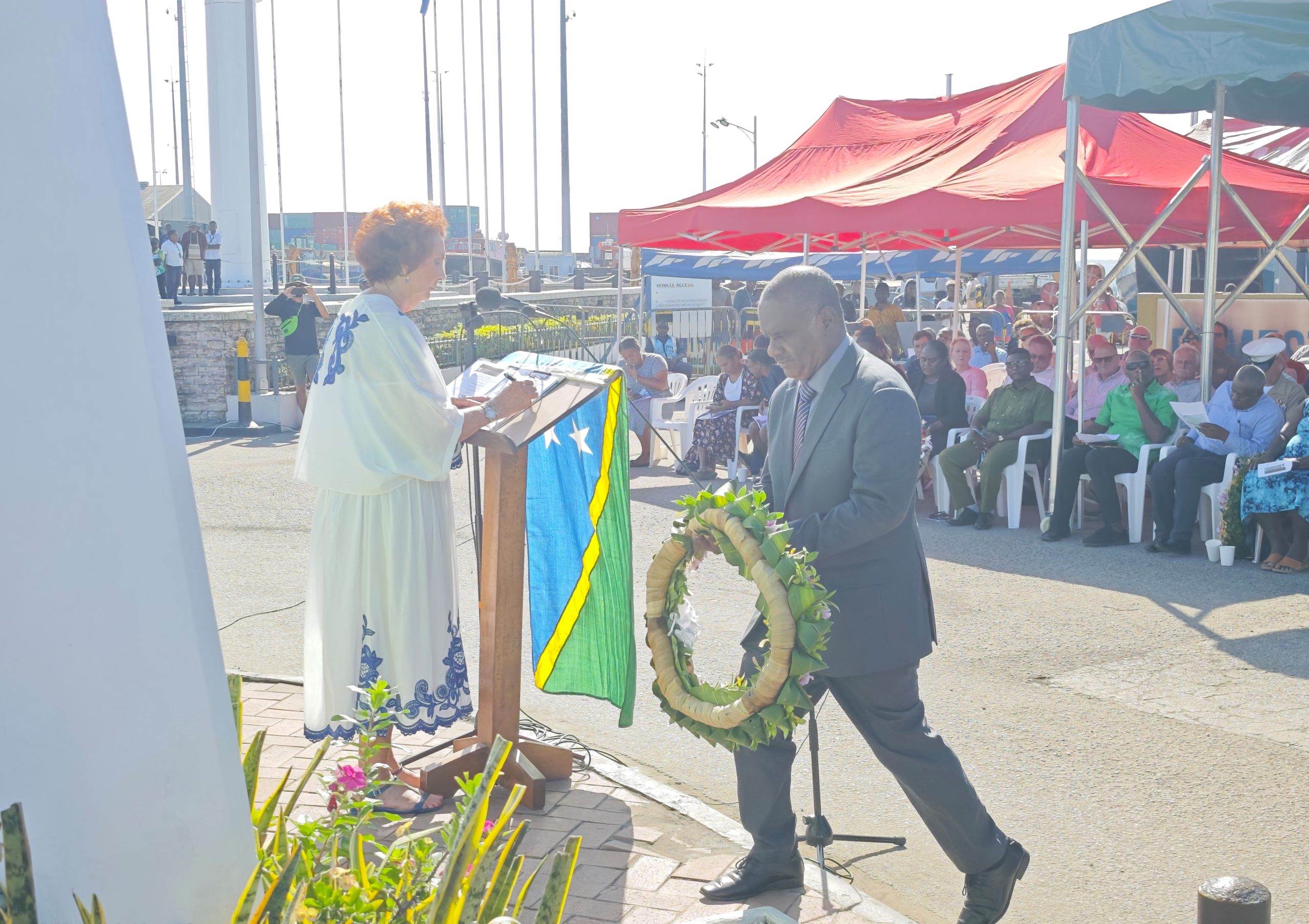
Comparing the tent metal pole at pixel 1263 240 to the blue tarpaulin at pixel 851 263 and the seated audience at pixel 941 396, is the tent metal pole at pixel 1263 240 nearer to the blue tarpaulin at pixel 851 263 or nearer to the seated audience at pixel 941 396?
the seated audience at pixel 941 396

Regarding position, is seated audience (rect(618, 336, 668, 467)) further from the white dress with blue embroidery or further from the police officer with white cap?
the white dress with blue embroidery

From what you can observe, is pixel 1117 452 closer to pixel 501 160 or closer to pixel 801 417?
pixel 801 417

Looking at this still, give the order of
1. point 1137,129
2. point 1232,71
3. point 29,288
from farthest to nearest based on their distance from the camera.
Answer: point 1137,129
point 1232,71
point 29,288

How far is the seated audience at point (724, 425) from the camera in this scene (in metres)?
13.4

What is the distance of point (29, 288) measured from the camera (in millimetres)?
2227

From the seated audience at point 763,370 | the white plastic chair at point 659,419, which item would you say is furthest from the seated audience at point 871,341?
the white plastic chair at point 659,419

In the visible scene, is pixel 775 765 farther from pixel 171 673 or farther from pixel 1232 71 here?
pixel 1232 71

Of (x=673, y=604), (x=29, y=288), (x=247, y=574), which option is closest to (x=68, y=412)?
(x=29, y=288)

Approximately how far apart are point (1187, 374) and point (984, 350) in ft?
26.5

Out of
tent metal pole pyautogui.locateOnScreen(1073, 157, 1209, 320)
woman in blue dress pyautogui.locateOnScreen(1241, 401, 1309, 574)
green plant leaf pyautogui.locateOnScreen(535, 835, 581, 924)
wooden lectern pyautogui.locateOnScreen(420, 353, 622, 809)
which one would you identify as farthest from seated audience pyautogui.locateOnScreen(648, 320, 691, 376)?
green plant leaf pyautogui.locateOnScreen(535, 835, 581, 924)

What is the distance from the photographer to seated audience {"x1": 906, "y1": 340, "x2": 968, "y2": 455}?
1198 cm

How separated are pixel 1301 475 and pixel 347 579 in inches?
268

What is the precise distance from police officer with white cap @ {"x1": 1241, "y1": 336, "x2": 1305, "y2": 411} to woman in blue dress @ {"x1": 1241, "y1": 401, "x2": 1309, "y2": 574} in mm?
636

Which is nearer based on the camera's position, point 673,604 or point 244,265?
point 673,604
